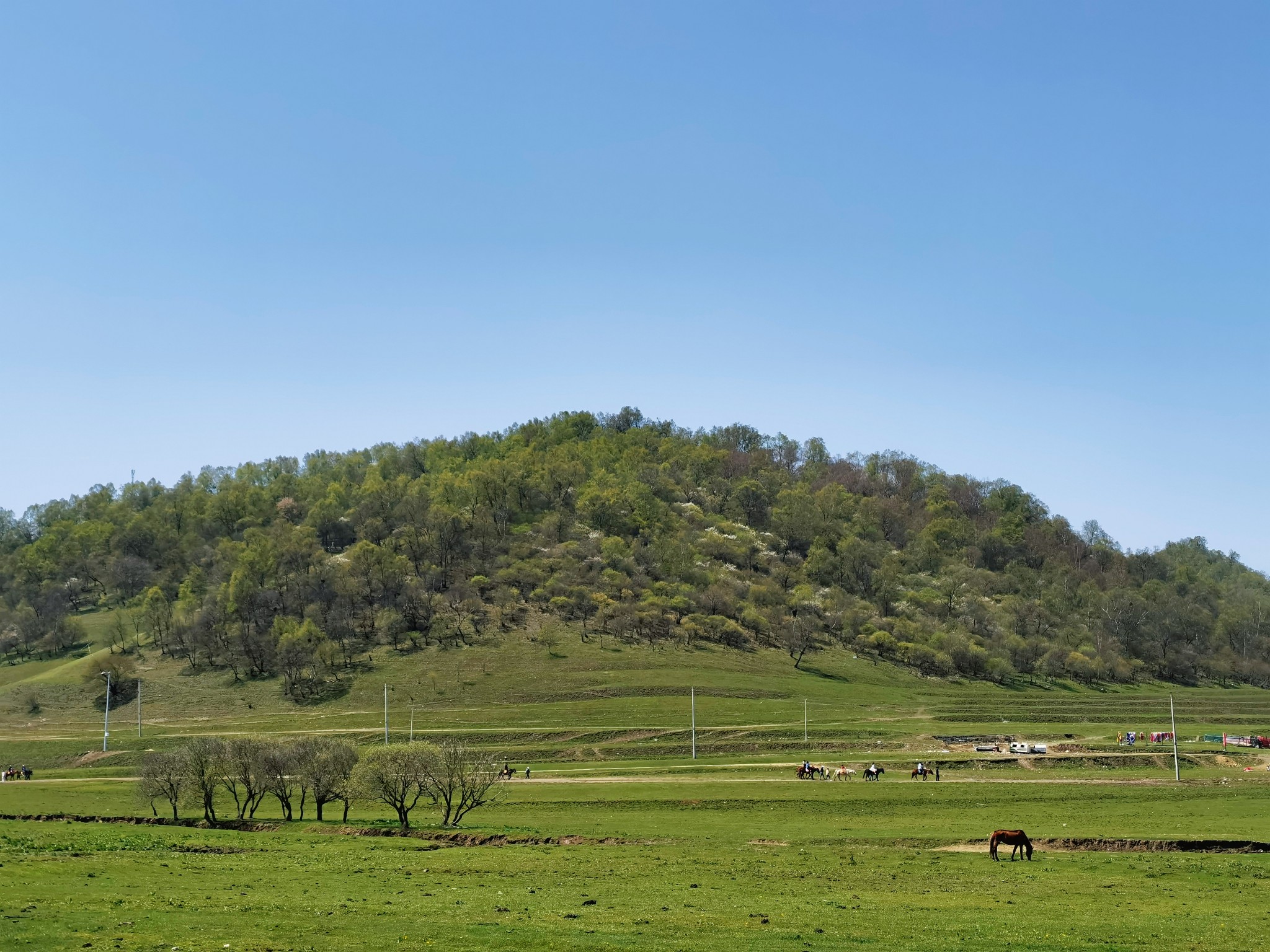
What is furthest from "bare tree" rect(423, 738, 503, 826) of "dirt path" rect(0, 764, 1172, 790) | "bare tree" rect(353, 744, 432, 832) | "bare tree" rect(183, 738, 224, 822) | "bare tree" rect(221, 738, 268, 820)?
"dirt path" rect(0, 764, 1172, 790)

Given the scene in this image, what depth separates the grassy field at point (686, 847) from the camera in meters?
28.8

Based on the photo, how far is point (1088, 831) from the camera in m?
51.3

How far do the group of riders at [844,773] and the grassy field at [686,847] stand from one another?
5.98ft

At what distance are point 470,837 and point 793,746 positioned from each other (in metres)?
59.5

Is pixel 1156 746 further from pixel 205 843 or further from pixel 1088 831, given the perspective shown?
pixel 205 843

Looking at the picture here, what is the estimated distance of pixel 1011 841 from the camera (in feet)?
A: 145

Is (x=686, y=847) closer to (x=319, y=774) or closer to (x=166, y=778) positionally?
(x=319, y=774)

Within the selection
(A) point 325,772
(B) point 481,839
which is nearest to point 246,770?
(A) point 325,772

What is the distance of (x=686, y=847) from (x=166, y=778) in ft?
114

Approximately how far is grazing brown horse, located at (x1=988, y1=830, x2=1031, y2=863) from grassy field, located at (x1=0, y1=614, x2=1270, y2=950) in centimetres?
133

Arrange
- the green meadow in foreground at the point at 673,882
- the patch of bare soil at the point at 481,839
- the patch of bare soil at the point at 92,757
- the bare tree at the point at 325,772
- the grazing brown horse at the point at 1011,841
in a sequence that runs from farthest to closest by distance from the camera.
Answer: the patch of bare soil at the point at 92,757 → the bare tree at the point at 325,772 → the patch of bare soil at the point at 481,839 → the grazing brown horse at the point at 1011,841 → the green meadow in foreground at the point at 673,882

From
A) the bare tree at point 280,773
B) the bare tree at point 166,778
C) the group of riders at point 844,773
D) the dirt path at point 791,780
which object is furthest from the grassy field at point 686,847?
the bare tree at point 166,778

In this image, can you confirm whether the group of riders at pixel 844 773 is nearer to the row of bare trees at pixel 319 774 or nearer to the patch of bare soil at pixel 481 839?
the row of bare trees at pixel 319 774

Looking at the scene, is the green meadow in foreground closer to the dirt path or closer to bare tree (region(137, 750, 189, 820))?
bare tree (region(137, 750, 189, 820))
